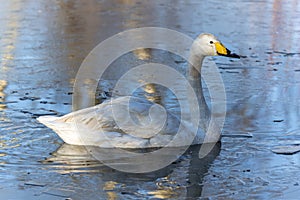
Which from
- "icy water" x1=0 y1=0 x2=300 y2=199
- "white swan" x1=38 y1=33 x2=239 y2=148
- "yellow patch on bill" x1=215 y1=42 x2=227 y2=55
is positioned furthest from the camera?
"yellow patch on bill" x1=215 y1=42 x2=227 y2=55

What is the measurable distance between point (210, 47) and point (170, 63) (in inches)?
120

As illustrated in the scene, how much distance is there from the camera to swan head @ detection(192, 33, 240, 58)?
7125 millimetres

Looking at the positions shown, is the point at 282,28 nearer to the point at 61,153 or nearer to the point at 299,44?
the point at 299,44

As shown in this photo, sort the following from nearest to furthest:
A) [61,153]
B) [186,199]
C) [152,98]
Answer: [186,199], [61,153], [152,98]

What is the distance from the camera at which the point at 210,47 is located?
7.16m

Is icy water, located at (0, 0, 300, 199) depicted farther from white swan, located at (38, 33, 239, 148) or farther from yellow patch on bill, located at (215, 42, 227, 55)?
yellow patch on bill, located at (215, 42, 227, 55)

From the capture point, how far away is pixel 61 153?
6.41 m

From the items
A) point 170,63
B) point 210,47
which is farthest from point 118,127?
point 170,63

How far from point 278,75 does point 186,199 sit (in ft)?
15.5

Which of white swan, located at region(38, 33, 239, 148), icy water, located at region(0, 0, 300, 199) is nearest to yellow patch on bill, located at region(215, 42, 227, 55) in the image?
icy water, located at region(0, 0, 300, 199)

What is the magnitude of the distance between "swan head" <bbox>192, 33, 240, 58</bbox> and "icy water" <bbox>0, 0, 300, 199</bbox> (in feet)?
2.57

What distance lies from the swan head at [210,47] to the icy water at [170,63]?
783mm

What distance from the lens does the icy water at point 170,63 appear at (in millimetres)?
5578

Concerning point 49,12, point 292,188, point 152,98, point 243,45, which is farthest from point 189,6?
point 292,188
